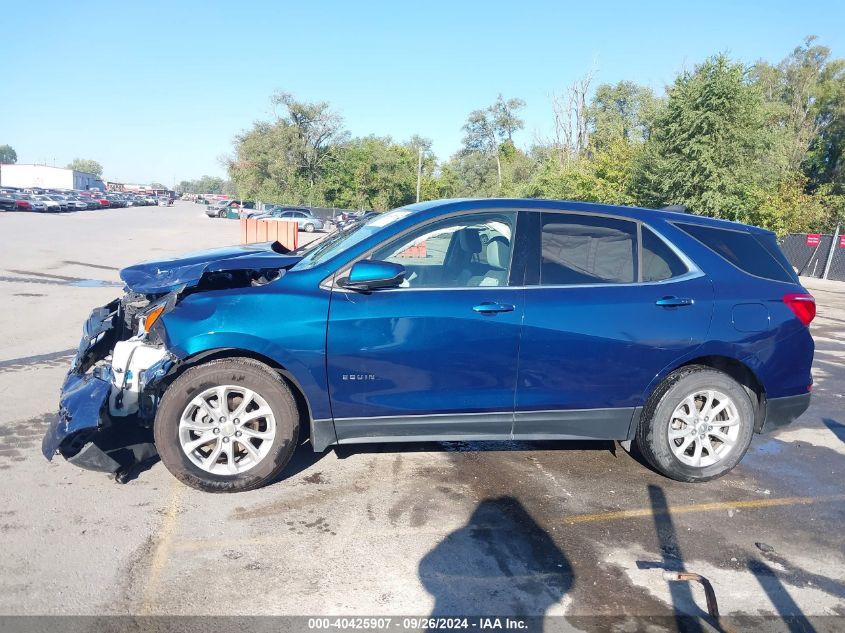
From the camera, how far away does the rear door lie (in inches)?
163

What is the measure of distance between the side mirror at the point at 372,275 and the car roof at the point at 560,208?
1.86 ft

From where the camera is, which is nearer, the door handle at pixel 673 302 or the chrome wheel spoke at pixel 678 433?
the door handle at pixel 673 302

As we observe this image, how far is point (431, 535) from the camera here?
3.64 m

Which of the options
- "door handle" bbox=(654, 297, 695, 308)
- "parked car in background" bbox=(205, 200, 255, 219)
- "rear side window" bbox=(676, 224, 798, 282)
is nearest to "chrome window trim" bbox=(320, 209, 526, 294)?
"door handle" bbox=(654, 297, 695, 308)

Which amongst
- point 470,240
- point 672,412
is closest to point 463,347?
point 470,240

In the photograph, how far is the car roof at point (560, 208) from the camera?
433 centimetres

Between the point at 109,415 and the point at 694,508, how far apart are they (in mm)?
3766

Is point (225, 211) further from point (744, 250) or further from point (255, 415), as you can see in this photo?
point (744, 250)

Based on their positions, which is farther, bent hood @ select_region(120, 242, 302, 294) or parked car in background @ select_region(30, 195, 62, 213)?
parked car in background @ select_region(30, 195, 62, 213)

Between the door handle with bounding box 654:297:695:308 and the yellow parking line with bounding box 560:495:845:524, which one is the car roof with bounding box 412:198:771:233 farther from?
the yellow parking line with bounding box 560:495:845:524

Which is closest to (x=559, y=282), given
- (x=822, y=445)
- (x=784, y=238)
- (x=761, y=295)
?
(x=761, y=295)

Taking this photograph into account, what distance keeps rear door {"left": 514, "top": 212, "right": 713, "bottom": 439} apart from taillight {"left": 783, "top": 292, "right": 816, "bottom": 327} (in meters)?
0.66

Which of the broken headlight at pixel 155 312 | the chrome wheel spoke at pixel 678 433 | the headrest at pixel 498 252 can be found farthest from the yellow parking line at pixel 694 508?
the broken headlight at pixel 155 312

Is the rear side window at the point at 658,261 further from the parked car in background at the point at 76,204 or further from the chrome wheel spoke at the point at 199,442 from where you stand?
the parked car in background at the point at 76,204
